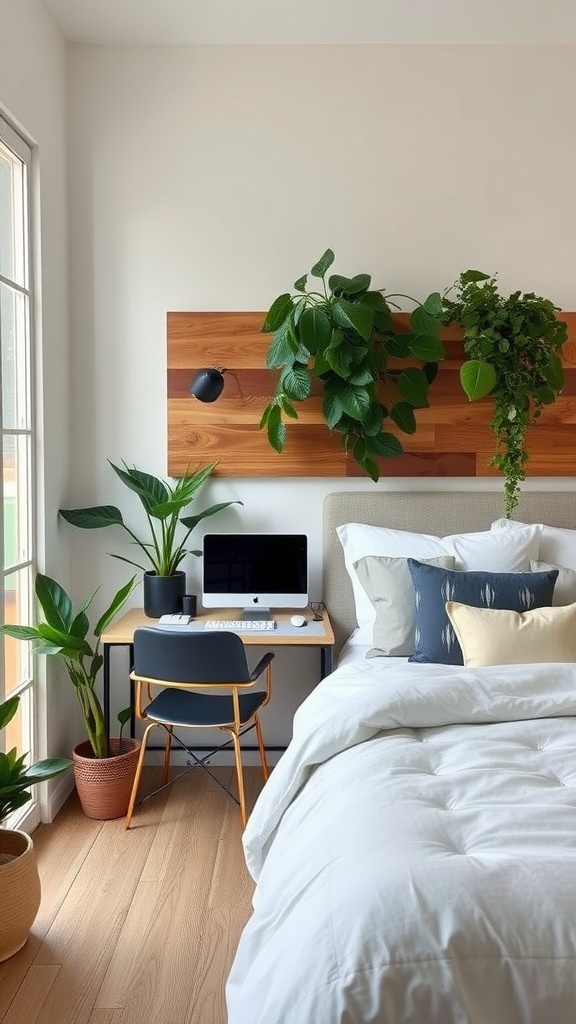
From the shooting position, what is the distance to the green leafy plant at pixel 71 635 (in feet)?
9.27

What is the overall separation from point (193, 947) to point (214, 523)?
1698mm

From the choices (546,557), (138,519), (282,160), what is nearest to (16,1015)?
(138,519)

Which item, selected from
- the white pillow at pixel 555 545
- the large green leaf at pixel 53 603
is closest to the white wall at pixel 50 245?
the large green leaf at pixel 53 603

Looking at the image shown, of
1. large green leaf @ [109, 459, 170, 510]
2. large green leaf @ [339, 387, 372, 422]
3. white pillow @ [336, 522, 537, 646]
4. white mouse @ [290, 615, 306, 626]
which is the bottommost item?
white mouse @ [290, 615, 306, 626]

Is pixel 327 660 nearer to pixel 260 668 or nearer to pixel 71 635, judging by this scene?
pixel 260 668

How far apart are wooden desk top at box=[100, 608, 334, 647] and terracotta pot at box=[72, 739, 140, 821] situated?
456 mm

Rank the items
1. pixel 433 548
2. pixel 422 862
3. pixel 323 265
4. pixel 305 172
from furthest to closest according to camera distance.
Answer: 1. pixel 305 172
2. pixel 433 548
3. pixel 323 265
4. pixel 422 862

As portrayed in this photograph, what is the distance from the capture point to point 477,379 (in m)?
3.11

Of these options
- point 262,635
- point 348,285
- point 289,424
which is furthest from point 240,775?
point 348,285

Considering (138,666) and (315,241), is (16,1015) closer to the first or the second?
(138,666)

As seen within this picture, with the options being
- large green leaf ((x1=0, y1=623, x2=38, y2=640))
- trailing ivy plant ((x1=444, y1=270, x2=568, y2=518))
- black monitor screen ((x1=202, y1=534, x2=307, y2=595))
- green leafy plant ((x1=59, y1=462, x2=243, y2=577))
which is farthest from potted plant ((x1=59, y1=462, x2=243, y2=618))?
trailing ivy plant ((x1=444, y1=270, x2=568, y2=518))

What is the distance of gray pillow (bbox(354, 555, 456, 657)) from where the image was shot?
2902mm

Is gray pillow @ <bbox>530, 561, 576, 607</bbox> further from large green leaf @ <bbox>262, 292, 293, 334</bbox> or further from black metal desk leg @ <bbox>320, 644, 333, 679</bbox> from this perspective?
large green leaf @ <bbox>262, 292, 293, 334</bbox>

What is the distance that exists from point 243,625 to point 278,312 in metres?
1.18
